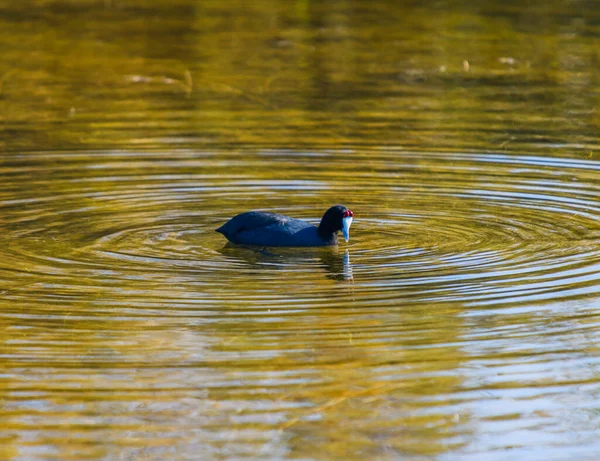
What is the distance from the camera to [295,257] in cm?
1177

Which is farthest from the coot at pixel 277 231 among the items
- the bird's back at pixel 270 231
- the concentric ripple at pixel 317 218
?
the concentric ripple at pixel 317 218

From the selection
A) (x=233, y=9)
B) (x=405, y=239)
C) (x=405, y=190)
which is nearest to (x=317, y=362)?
(x=405, y=239)

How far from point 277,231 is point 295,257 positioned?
333 millimetres

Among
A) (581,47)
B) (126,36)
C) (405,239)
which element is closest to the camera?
(405,239)

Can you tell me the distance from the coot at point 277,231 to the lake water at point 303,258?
0.38ft

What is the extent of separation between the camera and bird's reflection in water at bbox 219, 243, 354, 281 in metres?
11.2

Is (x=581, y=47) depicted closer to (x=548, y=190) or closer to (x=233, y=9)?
(x=233, y=9)

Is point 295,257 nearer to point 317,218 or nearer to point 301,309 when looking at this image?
point 317,218

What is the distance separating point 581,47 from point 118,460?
62.9ft

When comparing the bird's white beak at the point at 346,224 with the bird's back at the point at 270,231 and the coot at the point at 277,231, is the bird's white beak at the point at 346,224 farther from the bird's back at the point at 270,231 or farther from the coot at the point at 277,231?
the bird's back at the point at 270,231

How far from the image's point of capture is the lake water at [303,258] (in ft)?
24.4

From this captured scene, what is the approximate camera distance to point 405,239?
1195 cm

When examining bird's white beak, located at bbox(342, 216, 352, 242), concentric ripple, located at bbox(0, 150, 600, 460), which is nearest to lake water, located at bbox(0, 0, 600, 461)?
concentric ripple, located at bbox(0, 150, 600, 460)

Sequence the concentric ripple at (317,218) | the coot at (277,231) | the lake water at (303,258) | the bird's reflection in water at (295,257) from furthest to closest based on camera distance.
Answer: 1. the coot at (277,231)
2. the bird's reflection in water at (295,257)
3. the concentric ripple at (317,218)
4. the lake water at (303,258)
